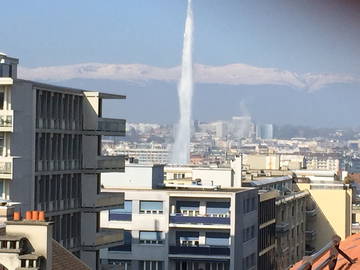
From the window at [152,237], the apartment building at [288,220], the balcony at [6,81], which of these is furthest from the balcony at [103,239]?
the apartment building at [288,220]

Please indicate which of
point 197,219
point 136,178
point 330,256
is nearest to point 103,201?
point 197,219

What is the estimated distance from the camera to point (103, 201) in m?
33.8

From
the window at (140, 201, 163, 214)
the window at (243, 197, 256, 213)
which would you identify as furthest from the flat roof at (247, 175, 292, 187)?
the window at (140, 201, 163, 214)

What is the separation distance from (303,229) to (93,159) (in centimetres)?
2579

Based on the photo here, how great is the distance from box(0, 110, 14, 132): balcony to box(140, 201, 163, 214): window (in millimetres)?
11601

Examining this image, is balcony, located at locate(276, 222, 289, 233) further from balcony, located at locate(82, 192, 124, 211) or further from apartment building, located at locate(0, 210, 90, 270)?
apartment building, located at locate(0, 210, 90, 270)

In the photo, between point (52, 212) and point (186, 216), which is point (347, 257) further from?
point (186, 216)

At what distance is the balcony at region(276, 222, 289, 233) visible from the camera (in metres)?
50.2

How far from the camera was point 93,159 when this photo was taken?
109ft

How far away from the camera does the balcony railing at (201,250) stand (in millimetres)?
39906

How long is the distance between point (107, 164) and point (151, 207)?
676 cm

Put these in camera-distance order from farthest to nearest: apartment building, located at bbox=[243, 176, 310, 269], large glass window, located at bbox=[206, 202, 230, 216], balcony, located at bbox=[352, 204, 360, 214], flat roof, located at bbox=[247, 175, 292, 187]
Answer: balcony, located at bbox=[352, 204, 360, 214] → flat roof, located at bbox=[247, 175, 292, 187] → apartment building, located at bbox=[243, 176, 310, 269] → large glass window, located at bbox=[206, 202, 230, 216]

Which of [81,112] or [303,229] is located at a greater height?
[81,112]

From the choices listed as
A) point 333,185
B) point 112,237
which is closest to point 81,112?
point 112,237
